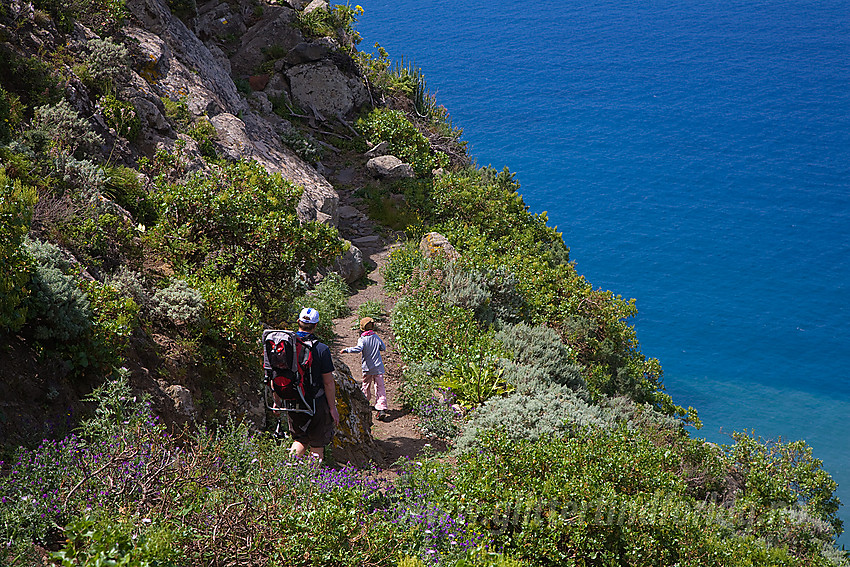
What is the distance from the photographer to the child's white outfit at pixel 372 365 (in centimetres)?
837

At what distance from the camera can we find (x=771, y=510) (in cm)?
883

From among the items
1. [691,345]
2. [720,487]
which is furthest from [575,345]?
[691,345]

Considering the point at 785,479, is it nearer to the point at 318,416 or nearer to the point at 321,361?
the point at 318,416

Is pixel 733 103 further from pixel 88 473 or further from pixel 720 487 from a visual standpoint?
pixel 88 473

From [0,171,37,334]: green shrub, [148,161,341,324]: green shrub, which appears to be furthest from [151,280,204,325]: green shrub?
[0,171,37,334]: green shrub

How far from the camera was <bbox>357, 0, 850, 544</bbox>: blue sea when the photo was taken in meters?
20.5

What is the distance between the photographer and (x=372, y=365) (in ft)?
27.7

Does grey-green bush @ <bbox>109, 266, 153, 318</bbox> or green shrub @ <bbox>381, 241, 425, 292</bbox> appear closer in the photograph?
grey-green bush @ <bbox>109, 266, 153, 318</bbox>

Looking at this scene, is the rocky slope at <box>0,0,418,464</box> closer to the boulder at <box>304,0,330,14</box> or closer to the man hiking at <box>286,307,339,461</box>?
the boulder at <box>304,0,330,14</box>

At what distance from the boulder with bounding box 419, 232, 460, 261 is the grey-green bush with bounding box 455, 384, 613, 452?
476cm

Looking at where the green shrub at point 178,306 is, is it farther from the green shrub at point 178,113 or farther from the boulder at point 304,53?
the boulder at point 304,53

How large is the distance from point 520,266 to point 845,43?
41350mm

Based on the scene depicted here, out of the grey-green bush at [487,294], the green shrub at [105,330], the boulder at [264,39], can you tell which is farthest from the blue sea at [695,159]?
the green shrub at [105,330]

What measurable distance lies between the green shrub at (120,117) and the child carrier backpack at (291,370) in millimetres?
5503
